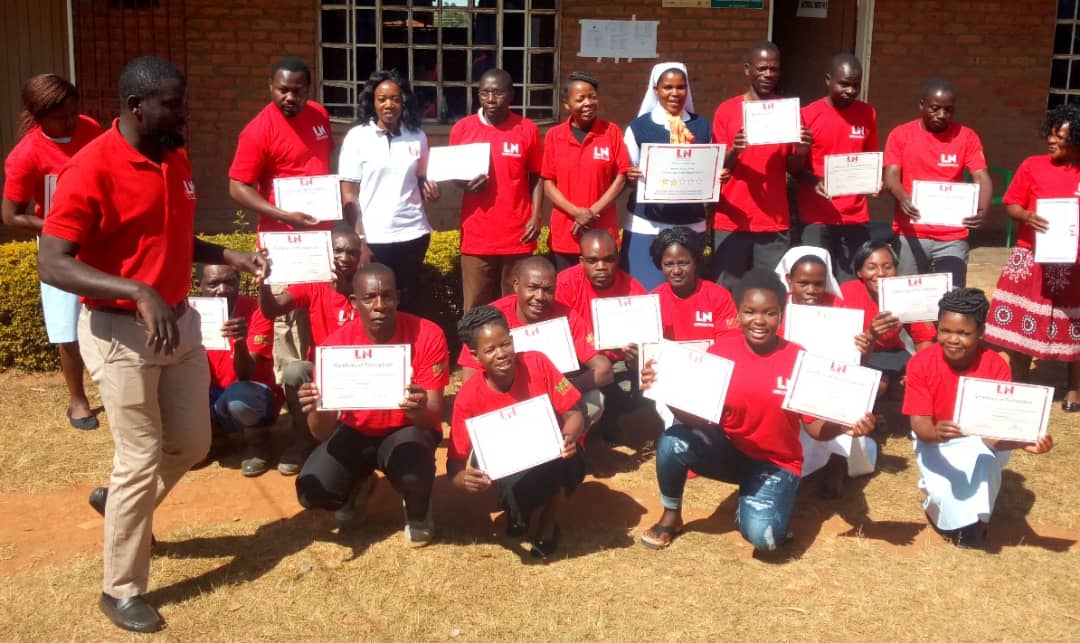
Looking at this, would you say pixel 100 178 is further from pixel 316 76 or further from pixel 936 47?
pixel 936 47

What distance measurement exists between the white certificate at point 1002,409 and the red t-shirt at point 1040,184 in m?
2.49

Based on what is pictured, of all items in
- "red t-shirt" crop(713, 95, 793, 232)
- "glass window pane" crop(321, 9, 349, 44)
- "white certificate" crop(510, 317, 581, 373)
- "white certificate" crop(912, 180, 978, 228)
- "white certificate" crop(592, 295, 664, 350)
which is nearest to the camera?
"white certificate" crop(510, 317, 581, 373)

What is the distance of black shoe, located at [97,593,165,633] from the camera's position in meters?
4.05

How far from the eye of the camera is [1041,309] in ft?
22.2

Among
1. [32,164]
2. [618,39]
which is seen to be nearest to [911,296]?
[32,164]

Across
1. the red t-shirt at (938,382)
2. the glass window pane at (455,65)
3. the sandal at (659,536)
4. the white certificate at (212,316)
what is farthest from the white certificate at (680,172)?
the glass window pane at (455,65)

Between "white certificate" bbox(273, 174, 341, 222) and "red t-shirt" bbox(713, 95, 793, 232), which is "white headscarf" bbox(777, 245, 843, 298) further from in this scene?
"white certificate" bbox(273, 174, 341, 222)

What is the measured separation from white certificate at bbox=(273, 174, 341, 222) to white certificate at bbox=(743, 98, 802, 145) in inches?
94.0

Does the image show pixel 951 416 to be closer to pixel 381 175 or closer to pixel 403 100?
pixel 381 175

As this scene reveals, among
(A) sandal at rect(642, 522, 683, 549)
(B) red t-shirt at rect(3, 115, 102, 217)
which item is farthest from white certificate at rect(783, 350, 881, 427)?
(B) red t-shirt at rect(3, 115, 102, 217)

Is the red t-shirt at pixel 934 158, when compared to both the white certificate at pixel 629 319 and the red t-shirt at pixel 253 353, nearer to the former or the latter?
the white certificate at pixel 629 319

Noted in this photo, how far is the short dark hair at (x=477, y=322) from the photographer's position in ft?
15.4

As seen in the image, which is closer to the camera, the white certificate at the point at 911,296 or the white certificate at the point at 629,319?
the white certificate at the point at 629,319

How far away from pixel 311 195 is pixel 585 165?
1.61 metres
